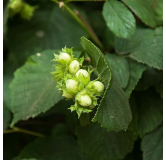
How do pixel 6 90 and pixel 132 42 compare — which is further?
pixel 6 90

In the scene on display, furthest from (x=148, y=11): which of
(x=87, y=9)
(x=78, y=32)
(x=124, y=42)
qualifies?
(x=87, y=9)

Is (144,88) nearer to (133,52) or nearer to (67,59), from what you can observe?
(133,52)

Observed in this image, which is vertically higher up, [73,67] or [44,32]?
[73,67]

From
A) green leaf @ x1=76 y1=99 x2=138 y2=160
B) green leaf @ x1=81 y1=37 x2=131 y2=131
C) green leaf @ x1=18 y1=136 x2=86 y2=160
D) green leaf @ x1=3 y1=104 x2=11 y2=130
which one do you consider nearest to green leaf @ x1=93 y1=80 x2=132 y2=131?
green leaf @ x1=81 y1=37 x2=131 y2=131

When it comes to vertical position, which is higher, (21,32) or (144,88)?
(21,32)

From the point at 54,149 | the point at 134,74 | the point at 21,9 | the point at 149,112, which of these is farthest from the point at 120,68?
the point at 21,9

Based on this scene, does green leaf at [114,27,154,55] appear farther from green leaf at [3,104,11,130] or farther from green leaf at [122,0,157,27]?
green leaf at [3,104,11,130]

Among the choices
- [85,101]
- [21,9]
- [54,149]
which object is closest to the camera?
[85,101]

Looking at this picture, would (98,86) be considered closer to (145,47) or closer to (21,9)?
(145,47)
